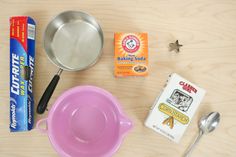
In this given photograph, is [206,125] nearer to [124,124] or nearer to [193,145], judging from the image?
[193,145]

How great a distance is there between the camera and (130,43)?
62cm

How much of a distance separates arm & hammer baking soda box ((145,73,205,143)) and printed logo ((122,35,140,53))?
0.12 m

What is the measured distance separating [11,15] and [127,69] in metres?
0.33

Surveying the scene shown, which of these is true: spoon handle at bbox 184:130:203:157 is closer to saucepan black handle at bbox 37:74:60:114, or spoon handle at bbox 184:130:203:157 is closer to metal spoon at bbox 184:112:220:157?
metal spoon at bbox 184:112:220:157

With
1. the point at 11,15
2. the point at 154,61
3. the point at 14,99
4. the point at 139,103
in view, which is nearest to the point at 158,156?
the point at 139,103

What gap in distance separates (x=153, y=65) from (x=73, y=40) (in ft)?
0.71

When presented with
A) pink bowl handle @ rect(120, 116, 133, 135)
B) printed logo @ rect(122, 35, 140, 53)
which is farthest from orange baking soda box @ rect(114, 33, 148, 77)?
pink bowl handle @ rect(120, 116, 133, 135)

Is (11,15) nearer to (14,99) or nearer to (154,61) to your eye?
(14,99)

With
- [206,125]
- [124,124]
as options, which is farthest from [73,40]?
[206,125]

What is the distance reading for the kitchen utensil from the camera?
642 mm

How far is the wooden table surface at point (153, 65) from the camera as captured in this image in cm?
63

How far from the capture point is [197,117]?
65 cm

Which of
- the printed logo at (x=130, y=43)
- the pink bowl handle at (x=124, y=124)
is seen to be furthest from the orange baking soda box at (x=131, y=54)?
the pink bowl handle at (x=124, y=124)

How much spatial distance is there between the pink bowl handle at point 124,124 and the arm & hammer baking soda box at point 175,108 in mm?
70
